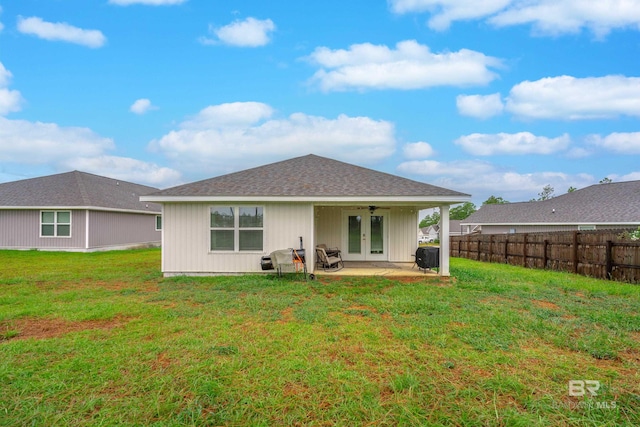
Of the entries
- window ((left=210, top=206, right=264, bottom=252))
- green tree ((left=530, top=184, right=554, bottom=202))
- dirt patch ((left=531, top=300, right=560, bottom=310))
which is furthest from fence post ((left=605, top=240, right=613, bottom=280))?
green tree ((left=530, top=184, right=554, bottom=202))

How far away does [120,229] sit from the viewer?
69.2ft

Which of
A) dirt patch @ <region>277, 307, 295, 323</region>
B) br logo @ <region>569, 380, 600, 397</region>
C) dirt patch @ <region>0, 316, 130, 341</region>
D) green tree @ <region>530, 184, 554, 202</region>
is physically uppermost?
green tree @ <region>530, 184, 554, 202</region>

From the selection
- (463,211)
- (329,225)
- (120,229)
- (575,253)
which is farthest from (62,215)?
(463,211)

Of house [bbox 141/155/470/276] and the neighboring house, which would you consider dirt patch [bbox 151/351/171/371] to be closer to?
house [bbox 141/155/470/276]

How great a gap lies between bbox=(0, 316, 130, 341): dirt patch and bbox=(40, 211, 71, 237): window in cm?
1609

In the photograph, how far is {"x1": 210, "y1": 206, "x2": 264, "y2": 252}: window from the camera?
976 centimetres

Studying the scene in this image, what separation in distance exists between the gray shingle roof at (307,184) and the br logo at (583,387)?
655 cm

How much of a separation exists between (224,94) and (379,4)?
7.64 m

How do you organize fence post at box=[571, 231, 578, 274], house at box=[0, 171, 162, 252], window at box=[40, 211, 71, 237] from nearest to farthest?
fence post at box=[571, 231, 578, 274], house at box=[0, 171, 162, 252], window at box=[40, 211, 71, 237]

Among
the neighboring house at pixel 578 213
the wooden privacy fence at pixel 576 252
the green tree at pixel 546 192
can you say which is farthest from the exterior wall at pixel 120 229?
the green tree at pixel 546 192

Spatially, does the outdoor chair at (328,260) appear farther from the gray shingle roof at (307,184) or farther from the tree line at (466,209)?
the tree line at (466,209)

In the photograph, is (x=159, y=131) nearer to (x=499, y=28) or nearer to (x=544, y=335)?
(x=499, y=28)

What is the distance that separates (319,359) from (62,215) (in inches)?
819

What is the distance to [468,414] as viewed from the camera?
107 inches
